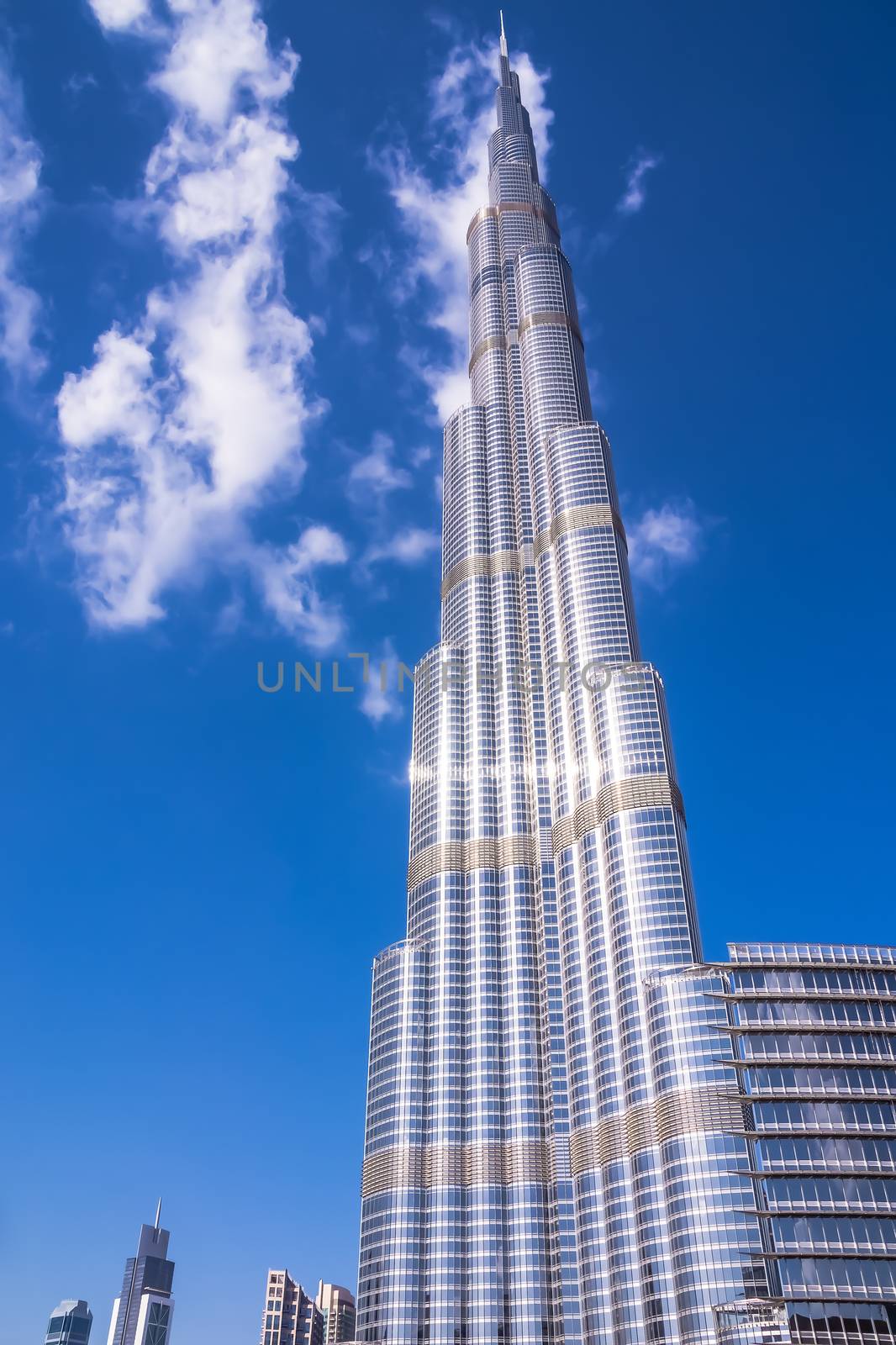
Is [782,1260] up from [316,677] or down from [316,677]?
down

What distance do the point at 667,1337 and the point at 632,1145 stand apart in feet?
95.7

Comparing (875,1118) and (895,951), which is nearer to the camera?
(875,1118)

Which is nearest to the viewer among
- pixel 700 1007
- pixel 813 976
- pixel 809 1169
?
pixel 809 1169

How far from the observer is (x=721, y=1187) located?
570ft

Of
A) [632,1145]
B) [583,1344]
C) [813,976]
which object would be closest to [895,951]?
[813,976]

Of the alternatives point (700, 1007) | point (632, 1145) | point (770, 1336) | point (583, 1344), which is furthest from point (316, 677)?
point (583, 1344)

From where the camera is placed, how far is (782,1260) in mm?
152250

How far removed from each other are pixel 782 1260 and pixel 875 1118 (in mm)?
23186

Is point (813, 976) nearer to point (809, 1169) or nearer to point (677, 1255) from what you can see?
point (809, 1169)

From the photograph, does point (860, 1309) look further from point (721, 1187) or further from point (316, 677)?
point (316, 677)

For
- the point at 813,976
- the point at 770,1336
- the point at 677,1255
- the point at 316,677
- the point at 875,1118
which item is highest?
the point at 316,677

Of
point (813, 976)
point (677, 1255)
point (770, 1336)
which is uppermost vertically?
point (813, 976)

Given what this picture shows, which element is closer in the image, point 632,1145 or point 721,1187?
point 721,1187

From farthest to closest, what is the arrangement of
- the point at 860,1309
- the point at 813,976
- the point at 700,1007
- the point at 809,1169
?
the point at 700,1007
the point at 813,976
the point at 809,1169
the point at 860,1309
